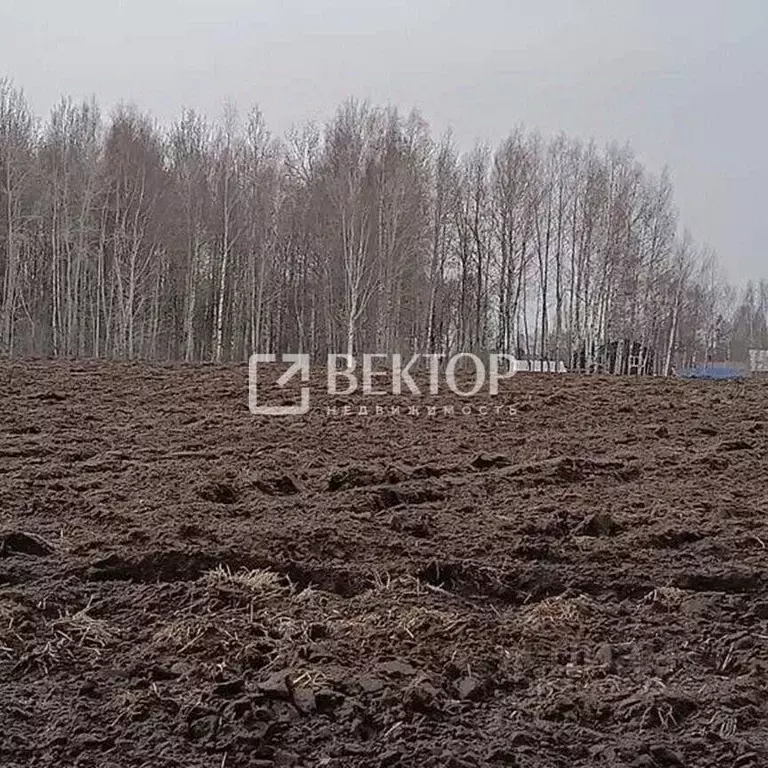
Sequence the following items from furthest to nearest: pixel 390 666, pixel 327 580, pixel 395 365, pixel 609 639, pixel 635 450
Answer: pixel 395 365 < pixel 635 450 < pixel 327 580 < pixel 609 639 < pixel 390 666

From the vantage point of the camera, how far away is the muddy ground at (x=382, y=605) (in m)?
1.56

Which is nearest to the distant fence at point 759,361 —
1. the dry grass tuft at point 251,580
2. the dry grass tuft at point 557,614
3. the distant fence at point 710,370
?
the distant fence at point 710,370

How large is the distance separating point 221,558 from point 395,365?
9.06m

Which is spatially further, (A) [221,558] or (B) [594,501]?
(B) [594,501]

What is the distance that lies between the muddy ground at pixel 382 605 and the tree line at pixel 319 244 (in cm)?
1503

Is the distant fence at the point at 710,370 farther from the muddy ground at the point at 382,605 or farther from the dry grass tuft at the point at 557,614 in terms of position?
the dry grass tuft at the point at 557,614

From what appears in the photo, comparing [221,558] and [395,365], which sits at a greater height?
[395,365]

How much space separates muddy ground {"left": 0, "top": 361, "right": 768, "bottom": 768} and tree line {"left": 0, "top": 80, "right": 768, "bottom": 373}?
15031mm

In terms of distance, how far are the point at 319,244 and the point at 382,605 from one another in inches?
761

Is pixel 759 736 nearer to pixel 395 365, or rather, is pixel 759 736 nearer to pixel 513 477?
pixel 513 477

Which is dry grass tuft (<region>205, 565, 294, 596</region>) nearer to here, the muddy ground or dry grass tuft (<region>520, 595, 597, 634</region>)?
the muddy ground

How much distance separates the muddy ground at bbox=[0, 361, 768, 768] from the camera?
5.12ft

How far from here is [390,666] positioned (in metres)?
1.81

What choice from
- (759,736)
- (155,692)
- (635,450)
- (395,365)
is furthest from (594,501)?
(395,365)
